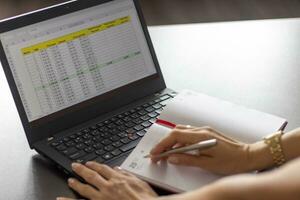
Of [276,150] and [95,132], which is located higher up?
[95,132]

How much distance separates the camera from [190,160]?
970mm

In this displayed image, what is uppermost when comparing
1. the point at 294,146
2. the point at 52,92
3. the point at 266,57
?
the point at 52,92

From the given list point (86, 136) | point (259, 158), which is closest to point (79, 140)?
point (86, 136)

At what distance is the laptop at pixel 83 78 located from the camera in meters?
1.07

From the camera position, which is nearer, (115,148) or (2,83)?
(115,148)

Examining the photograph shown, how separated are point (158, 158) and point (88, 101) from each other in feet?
0.87

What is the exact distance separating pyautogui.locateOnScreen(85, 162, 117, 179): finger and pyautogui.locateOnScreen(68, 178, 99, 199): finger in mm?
37

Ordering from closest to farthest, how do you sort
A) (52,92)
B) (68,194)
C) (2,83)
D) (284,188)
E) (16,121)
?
(284,188), (68,194), (52,92), (16,121), (2,83)

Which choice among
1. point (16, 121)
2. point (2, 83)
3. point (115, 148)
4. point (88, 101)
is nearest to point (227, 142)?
point (115, 148)

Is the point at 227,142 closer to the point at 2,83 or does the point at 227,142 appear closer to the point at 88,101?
the point at 88,101

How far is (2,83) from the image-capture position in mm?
1387

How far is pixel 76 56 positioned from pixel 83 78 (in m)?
0.05

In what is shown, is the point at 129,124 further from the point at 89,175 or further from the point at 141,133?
the point at 89,175

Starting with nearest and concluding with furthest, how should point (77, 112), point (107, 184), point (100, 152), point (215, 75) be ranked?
point (107, 184)
point (100, 152)
point (77, 112)
point (215, 75)
